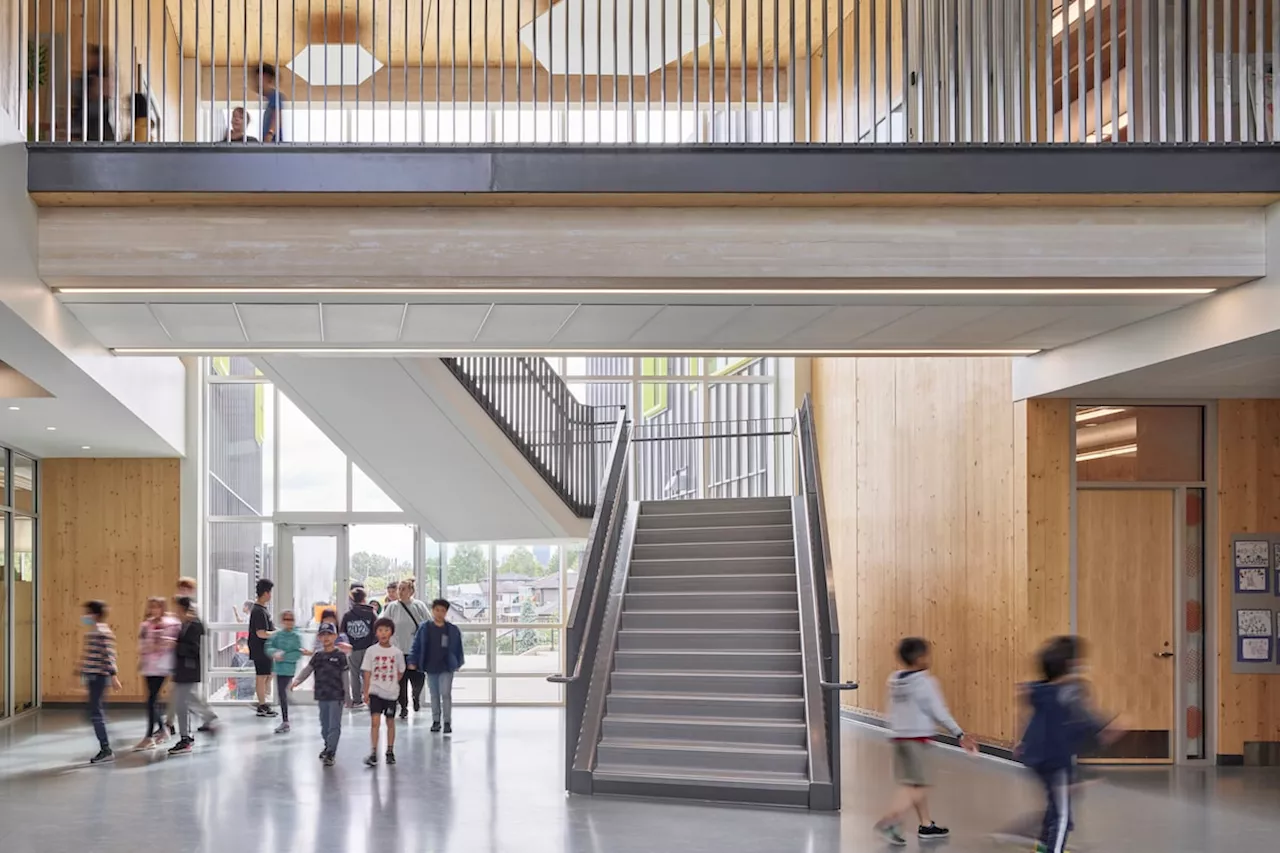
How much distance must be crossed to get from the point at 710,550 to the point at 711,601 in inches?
39.6

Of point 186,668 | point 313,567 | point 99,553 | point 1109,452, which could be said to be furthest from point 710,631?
point 99,553

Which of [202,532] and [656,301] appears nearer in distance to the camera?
[656,301]

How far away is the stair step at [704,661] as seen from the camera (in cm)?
1060

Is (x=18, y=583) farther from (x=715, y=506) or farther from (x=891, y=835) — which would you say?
(x=891, y=835)

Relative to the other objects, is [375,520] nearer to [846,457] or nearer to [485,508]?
[485,508]

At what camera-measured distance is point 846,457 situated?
49.5ft

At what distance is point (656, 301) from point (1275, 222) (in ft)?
12.0

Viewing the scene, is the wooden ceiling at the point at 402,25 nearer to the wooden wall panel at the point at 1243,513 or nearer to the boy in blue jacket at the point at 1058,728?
the wooden wall panel at the point at 1243,513

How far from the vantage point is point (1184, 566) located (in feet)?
36.5

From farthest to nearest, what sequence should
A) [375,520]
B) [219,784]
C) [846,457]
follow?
[375,520] < [846,457] < [219,784]

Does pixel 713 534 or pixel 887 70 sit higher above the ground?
pixel 887 70

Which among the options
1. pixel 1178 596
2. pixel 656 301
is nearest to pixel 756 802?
pixel 656 301

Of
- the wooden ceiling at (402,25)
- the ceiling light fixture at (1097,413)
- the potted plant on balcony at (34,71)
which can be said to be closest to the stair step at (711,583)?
the ceiling light fixture at (1097,413)

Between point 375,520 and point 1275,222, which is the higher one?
point 1275,222
